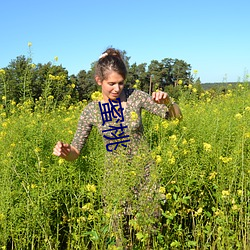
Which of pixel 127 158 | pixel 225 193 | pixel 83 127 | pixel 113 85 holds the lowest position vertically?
pixel 225 193

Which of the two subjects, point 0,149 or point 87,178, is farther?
point 0,149

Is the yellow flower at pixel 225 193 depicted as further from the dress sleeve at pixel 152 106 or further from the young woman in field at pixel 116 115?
the dress sleeve at pixel 152 106

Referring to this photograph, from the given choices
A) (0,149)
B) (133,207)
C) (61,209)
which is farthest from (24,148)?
(133,207)

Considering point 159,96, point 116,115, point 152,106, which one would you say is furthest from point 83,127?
point 159,96

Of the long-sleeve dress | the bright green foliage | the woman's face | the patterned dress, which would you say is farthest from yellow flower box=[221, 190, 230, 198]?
the woman's face

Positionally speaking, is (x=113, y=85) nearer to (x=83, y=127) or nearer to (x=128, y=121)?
(x=128, y=121)

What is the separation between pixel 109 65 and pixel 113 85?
0.44 feet

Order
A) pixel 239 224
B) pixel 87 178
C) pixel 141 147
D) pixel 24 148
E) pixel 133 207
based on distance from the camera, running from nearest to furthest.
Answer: pixel 133 207, pixel 141 147, pixel 239 224, pixel 87 178, pixel 24 148

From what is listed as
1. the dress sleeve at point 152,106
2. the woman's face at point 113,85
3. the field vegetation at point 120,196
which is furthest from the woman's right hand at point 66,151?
the dress sleeve at point 152,106

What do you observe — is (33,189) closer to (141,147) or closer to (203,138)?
(141,147)

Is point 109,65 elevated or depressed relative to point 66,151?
elevated

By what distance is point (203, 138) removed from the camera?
10.1 feet

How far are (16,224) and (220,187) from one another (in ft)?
4.13

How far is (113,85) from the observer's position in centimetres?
239
